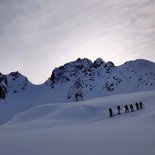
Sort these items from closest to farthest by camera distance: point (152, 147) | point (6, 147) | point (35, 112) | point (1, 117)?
1. point (152, 147)
2. point (6, 147)
3. point (35, 112)
4. point (1, 117)

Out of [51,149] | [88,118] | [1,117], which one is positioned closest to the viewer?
[51,149]

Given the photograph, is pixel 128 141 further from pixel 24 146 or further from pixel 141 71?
pixel 141 71

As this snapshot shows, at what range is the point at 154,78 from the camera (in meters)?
188

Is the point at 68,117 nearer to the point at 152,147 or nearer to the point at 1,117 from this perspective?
the point at 152,147

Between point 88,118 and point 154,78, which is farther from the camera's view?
point 154,78

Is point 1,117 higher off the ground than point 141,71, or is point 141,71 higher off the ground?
point 141,71

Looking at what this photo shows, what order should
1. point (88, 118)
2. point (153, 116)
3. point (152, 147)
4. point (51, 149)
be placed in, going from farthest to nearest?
point (88, 118) → point (153, 116) → point (51, 149) → point (152, 147)

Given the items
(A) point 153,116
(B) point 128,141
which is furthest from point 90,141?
(A) point 153,116

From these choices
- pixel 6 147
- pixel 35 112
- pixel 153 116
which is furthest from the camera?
pixel 35 112

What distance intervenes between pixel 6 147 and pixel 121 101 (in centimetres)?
2905

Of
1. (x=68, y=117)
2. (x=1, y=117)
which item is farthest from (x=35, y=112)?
(x=1, y=117)

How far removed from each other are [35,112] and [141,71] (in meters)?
164

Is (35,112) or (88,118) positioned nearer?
(88,118)

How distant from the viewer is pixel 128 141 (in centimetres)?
1270
